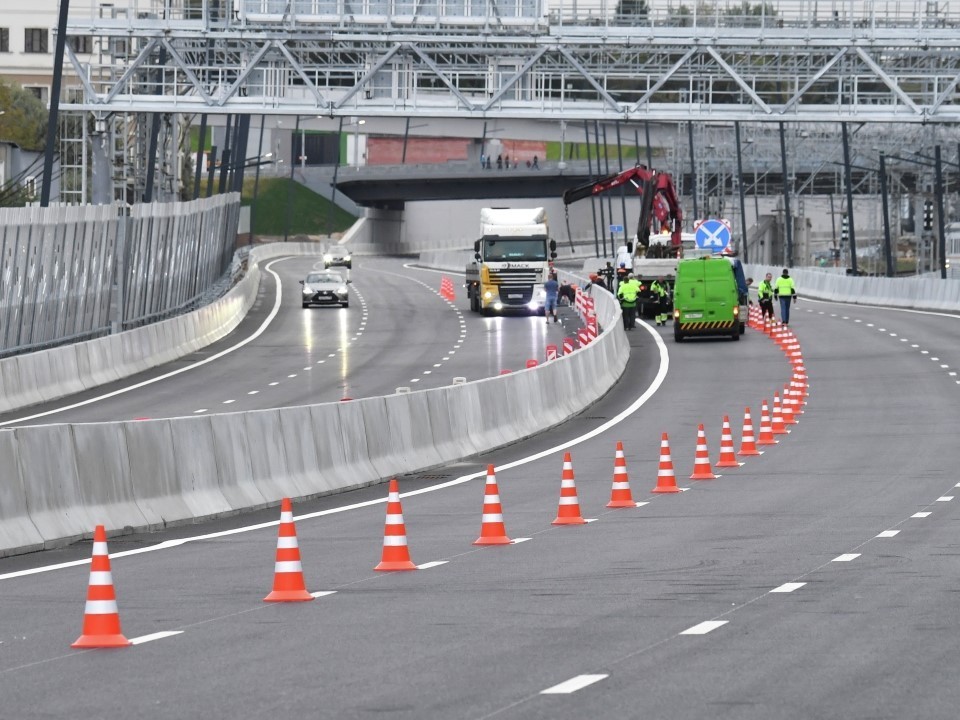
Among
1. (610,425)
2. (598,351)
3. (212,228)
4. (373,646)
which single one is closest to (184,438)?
(373,646)

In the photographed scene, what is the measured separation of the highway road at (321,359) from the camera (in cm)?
3816

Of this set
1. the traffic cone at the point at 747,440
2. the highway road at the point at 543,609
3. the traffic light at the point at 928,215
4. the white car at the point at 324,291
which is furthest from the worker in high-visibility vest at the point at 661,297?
the traffic light at the point at 928,215

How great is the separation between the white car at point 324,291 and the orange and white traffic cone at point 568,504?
2230 inches

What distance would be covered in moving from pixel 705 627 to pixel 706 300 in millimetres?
42223

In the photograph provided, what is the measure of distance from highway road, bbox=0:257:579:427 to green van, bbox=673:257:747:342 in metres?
3.84

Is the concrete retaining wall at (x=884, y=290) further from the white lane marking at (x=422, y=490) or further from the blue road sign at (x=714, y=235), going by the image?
the white lane marking at (x=422, y=490)

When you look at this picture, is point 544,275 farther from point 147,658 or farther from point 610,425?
point 147,658

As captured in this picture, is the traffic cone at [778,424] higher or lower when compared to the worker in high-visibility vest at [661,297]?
lower

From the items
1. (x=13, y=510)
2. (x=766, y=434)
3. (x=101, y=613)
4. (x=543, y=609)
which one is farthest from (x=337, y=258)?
(x=101, y=613)

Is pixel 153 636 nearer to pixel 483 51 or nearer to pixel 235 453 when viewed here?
pixel 235 453

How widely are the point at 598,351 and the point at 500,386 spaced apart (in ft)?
34.8

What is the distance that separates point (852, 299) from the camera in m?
78.1

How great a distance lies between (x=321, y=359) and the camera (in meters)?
50.7

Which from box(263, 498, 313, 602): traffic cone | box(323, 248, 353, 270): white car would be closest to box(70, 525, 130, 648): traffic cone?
box(263, 498, 313, 602): traffic cone
